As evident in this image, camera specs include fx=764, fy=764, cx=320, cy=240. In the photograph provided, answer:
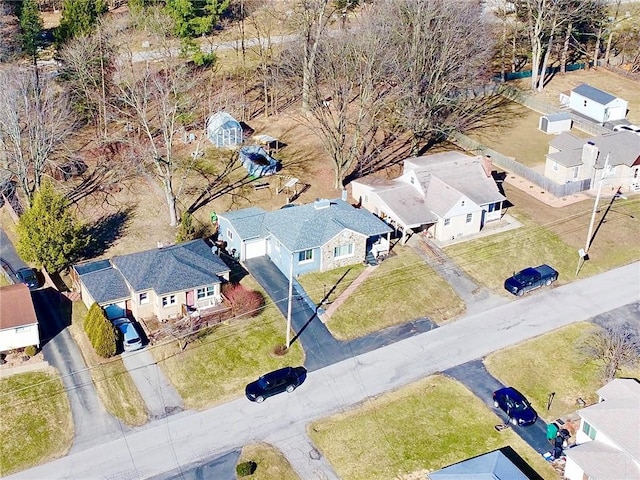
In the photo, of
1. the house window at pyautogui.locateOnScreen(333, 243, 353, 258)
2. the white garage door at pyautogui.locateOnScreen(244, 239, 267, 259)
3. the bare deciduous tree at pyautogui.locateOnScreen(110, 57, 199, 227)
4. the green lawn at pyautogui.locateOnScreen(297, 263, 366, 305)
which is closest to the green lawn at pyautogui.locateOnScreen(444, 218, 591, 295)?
the house window at pyautogui.locateOnScreen(333, 243, 353, 258)

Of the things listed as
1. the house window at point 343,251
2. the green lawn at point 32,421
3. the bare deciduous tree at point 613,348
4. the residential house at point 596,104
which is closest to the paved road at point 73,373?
the green lawn at point 32,421

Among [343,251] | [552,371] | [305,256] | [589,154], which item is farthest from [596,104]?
[552,371]

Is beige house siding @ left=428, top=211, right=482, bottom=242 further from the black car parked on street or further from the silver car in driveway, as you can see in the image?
the silver car in driveway

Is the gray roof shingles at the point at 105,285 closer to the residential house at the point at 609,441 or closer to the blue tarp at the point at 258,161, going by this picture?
the blue tarp at the point at 258,161

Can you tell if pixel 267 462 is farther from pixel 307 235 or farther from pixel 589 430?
pixel 307 235

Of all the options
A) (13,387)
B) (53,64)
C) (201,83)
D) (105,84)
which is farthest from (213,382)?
(53,64)

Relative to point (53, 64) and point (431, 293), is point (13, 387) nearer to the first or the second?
point (431, 293)
